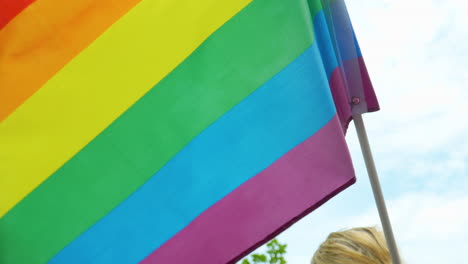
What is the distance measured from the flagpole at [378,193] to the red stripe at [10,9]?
1372mm

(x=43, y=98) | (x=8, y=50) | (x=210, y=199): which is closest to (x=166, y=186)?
(x=210, y=199)

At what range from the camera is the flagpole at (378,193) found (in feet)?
8.31

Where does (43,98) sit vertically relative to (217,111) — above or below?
above

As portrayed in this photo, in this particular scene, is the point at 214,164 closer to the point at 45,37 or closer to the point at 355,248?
the point at 355,248

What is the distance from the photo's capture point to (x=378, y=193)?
103 inches

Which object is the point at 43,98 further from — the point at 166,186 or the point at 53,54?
the point at 166,186

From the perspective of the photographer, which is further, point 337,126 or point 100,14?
point 100,14

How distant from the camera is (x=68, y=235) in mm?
2891

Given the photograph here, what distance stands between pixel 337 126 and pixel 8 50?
1305 millimetres

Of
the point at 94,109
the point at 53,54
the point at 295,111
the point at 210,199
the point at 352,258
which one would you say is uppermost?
the point at 53,54

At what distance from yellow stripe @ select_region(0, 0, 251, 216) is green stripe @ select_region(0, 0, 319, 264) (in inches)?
1.7

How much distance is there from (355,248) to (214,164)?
617 millimetres

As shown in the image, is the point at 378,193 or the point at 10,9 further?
the point at 10,9

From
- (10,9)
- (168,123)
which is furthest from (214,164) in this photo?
(10,9)
